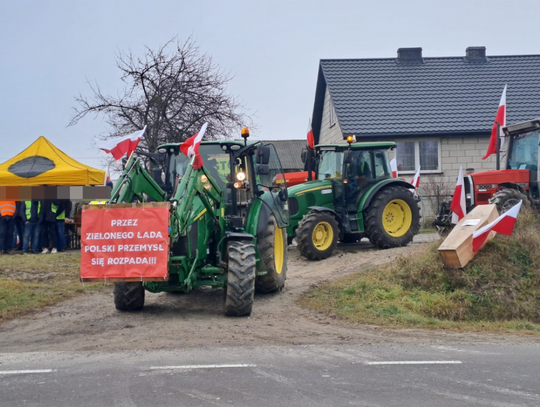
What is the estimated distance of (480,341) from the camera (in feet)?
25.3

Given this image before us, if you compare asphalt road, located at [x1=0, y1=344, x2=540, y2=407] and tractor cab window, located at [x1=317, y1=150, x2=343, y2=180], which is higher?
tractor cab window, located at [x1=317, y1=150, x2=343, y2=180]

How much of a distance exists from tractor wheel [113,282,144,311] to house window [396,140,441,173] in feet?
56.8

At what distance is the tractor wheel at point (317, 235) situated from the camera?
14258mm

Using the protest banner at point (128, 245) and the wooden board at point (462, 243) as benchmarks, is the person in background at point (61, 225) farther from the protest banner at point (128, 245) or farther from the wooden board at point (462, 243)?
the wooden board at point (462, 243)

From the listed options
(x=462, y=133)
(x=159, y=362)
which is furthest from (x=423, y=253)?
(x=462, y=133)

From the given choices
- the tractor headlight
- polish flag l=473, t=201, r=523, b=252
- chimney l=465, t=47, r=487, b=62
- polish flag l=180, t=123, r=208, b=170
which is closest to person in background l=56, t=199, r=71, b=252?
the tractor headlight

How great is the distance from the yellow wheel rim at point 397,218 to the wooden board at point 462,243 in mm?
4835

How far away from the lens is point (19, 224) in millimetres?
18266

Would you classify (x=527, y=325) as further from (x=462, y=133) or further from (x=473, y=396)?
(x=462, y=133)

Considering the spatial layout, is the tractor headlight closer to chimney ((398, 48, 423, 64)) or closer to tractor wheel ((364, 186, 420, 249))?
tractor wheel ((364, 186, 420, 249))

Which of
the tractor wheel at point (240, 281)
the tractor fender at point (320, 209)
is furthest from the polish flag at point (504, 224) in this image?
the tractor fender at point (320, 209)

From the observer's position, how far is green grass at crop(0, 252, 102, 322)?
33.8 feet

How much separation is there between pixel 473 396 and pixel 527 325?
3928 millimetres

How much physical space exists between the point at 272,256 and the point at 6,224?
10.5 meters
